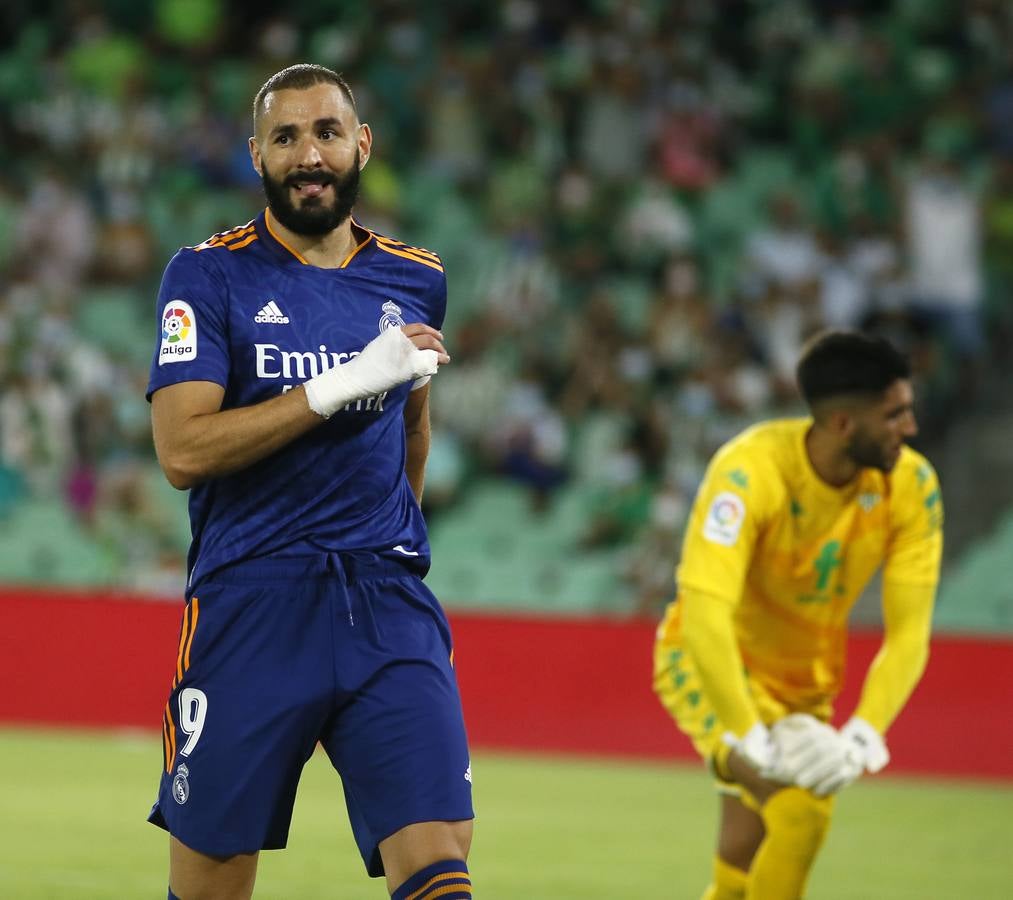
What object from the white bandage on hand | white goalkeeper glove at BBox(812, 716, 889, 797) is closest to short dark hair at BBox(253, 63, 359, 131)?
the white bandage on hand

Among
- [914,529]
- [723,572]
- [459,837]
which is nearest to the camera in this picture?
[459,837]

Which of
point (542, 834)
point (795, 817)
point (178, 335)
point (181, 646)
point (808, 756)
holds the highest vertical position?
point (178, 335)

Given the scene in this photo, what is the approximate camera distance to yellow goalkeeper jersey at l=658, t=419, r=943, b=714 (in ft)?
18.0

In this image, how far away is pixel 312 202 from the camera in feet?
14.0

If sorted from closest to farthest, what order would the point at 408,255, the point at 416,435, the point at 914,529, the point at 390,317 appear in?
1. the point at 390,317
2. the point at 408,255
3. the point at 416,435
4. the point at 914,529

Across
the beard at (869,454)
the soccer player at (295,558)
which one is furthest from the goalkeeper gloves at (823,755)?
the soccer player at (295,558)

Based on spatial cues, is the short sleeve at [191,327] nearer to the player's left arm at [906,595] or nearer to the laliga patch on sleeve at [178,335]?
the laliga patch on sleeve at [178,335]

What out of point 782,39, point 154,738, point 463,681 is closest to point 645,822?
point 463,681

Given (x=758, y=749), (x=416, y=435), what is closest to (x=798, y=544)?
(x=758, y=749)

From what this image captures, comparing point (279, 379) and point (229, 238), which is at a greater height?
point (229, 238)

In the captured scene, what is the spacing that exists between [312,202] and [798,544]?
212 centimetres

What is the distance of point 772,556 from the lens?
5.71 metres

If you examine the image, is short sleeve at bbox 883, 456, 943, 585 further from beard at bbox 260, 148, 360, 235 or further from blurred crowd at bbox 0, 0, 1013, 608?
blurred crowd at bbox 0, 0, 1013, 608

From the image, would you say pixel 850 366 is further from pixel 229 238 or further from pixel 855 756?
pixel 229 238
